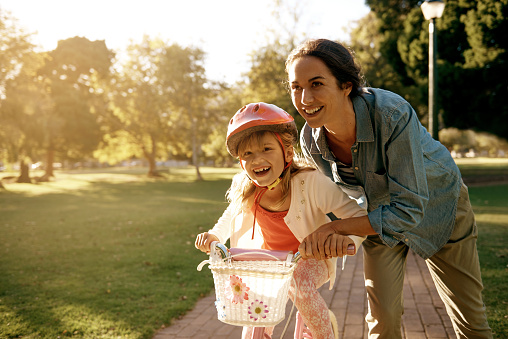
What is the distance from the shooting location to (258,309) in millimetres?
2234

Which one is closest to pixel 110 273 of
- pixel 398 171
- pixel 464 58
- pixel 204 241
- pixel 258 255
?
pixel 204 241

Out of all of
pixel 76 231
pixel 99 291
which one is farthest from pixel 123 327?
pixel 76 231

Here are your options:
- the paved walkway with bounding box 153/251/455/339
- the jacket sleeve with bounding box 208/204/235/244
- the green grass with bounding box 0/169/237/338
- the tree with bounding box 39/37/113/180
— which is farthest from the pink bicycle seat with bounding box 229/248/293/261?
the tree with bounding box 39/37/113/180

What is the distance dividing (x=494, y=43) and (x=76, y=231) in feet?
57.2

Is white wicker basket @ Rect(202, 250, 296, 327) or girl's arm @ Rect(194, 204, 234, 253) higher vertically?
girl's arm @ Rect(194, 204, 234, 253)

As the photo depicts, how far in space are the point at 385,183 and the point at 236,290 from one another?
1.13m

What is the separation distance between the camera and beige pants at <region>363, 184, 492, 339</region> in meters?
2.76

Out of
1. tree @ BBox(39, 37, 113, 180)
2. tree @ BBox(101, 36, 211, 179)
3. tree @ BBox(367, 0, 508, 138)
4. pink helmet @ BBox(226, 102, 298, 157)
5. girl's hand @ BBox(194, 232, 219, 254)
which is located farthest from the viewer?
tree @ BBox(39, 37, 113, 180)

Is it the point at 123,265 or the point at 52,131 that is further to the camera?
the point at 52,131

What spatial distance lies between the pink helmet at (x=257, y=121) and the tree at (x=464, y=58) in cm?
1803

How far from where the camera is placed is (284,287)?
222 centimetres

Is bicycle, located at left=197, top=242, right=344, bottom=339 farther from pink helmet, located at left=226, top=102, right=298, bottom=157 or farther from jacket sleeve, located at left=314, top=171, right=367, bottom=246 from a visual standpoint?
pink helmet, located at left=226, top=102, right=298, bottom=157

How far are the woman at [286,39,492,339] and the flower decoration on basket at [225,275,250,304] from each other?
1.22 ft

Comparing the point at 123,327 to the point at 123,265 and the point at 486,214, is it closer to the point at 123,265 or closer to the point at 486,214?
the point at 123,265
